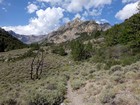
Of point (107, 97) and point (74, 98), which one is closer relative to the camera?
point (107, 97)

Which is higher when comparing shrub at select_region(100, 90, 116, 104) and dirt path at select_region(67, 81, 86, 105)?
shrub at select_region(100, 90, 116, 104)

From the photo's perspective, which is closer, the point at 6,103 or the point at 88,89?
the point at 6,103

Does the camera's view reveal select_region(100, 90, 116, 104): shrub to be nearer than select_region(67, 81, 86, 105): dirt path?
Yes

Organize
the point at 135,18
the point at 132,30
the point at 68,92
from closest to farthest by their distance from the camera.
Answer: the point at 68,92
the point at 135,18
the point at 132,30

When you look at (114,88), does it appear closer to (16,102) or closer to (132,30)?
(16,102)

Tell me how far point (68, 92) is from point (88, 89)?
2357 mm

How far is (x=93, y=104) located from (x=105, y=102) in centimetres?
70

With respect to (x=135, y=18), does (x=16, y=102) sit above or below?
below

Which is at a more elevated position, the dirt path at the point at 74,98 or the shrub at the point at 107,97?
the shrub at the point at 107,97

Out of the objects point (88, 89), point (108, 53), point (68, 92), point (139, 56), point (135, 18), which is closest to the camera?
point (88, 89)

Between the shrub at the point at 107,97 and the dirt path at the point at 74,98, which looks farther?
the dirt path at the point at 74,98

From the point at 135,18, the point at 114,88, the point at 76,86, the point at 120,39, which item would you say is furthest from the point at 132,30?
the point at 114,88

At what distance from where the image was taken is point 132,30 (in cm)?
4322

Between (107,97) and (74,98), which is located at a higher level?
(107,97)
